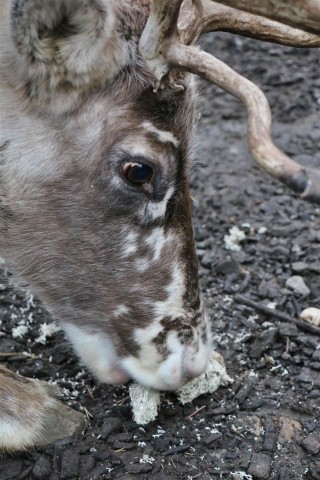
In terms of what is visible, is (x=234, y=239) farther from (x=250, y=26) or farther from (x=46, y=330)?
(x=250, y=26)

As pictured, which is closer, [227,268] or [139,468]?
[139,468]

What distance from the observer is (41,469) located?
3.71 m

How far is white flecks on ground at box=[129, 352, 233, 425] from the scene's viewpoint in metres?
3.95

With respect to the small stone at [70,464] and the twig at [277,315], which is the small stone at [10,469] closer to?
the small stone at [70,464]

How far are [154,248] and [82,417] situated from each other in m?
0.89

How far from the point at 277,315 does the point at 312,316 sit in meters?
0.19

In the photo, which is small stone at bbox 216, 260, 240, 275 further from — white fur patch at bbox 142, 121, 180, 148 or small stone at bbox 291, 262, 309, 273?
white fur patch at bbox 142, 121, 180, 148

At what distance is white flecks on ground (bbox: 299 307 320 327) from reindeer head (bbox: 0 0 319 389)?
42.5 inches

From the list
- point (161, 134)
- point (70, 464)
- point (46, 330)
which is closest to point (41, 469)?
point (70, 464)

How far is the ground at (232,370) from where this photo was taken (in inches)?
148

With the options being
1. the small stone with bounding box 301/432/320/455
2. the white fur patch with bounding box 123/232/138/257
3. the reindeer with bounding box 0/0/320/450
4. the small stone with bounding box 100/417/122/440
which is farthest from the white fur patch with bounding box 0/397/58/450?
the small stone with bounding box 301/432/320/455

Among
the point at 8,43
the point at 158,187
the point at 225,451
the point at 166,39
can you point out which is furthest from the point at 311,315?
the point at 8,43

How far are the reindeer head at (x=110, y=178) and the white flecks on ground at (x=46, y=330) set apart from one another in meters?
0.67

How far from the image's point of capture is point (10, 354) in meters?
4.45
